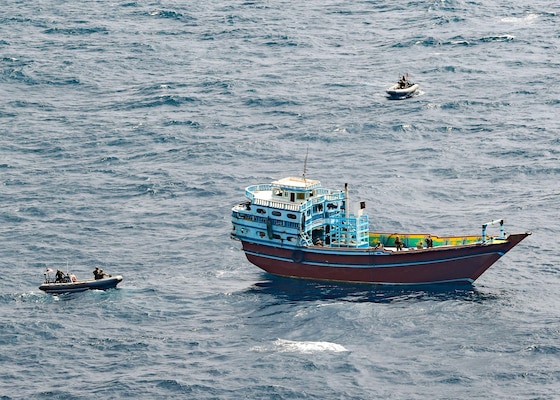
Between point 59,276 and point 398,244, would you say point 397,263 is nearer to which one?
point 398,244

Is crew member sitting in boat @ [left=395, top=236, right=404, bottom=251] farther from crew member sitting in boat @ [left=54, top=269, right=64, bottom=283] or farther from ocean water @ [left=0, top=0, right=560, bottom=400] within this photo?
crew member sitting in boat @ [left=54, top=269, right=64, bottom=283]

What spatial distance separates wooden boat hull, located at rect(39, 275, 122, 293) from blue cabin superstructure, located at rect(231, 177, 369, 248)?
16.2 meters

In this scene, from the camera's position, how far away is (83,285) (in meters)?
145

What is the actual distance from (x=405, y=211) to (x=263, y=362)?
144 feet

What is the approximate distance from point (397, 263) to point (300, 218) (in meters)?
12.0

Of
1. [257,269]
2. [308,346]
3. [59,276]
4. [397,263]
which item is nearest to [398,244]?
[397,263]

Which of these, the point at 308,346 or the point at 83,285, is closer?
the point at 308,346

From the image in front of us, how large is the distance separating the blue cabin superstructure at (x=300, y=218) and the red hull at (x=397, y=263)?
200 cm

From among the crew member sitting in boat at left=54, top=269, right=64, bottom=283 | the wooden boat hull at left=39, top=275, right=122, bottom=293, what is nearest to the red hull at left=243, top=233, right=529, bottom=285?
the wooden boat hull at left=39, top=275, right=122, bottom=293

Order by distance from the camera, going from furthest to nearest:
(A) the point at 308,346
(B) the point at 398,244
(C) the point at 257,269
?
(C) the point at 257,269 < (B) the point at 398,244 < (A) the point at 308,346

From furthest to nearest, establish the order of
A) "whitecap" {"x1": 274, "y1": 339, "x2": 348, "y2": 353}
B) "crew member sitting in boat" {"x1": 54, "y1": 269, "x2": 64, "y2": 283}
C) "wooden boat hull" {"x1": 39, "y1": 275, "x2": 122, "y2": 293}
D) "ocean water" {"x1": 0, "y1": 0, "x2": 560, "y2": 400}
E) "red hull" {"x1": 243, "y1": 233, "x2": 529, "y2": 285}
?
"crew member sitting in boat" {"x1": 54, "y1": 269, "x2": 64, "y2": 283} < "wooden boat hull" {"x1": 39, "y1": 275, "x2": 122, "y2": 293} < "red hull" {"x1": 243, "y1": 233, "x2": 529, "y2": 285} < "whitecap" {"x1": 274, "y1": 339, "x2": 348, "y2": 353} < "ocean water" {"x1": 0, "y1": 0, "x2": 560, "y2": 400}

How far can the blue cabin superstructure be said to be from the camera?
147875 millimetres

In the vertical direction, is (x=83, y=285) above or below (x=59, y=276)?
below

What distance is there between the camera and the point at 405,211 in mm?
163625
